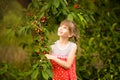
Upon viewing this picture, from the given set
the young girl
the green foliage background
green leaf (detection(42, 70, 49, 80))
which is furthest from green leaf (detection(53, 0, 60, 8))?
green leaf (detection(42, 70, 49, 80))

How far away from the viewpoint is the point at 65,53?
4.61 meters

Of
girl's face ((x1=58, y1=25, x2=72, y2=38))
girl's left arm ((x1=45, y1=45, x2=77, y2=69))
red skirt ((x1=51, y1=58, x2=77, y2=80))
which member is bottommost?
red skirt ((x1=51, y1=58, x2=77, y2=80))

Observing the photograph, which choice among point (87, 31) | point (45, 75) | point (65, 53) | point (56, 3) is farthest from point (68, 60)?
point (87, 31)

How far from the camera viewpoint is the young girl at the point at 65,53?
15.0 feet

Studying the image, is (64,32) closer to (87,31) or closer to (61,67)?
Result: (61,67)

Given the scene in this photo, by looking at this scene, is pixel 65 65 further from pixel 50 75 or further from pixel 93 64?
pixel 93 64

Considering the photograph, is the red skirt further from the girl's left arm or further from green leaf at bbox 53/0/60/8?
green leaf at bbox 53/0/60/8

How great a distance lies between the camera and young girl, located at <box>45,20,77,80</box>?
4.58m

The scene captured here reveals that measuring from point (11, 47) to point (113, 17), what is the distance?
3234mm

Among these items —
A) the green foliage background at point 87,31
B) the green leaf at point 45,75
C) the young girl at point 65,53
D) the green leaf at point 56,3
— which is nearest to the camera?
the green leaf at point 45,75

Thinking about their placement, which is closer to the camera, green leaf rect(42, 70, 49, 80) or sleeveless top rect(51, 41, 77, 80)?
green leaf rect(42, 70, 49, 80)

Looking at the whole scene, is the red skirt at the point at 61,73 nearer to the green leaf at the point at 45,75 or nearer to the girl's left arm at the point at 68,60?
the girl's left arm at the point at 68,60

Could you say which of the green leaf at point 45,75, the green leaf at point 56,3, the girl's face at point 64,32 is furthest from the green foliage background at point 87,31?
the green leaf at point 45,75

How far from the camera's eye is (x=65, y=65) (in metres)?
4.53
